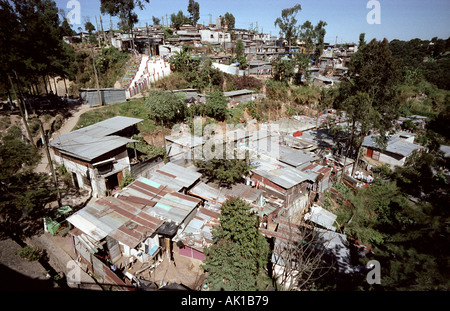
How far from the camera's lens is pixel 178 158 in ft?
59.3

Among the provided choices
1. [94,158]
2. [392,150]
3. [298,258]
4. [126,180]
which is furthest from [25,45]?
[392,150]

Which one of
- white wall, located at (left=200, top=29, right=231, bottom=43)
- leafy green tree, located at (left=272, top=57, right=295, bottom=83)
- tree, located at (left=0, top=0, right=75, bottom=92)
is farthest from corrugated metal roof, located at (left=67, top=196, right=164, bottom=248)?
white wall, located at (left=200, top=29, right=231, bottom=43)

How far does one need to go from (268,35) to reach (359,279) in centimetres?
6906

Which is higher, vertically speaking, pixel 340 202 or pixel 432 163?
pixel 432 163

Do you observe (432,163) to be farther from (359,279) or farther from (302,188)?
(302,188)

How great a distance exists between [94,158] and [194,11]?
62.4m

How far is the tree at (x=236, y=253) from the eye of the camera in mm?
8914

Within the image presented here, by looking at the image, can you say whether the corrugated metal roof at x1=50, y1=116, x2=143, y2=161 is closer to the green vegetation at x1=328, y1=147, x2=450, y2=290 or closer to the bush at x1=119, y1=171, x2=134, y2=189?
the bush at x1=119, y1=171, x2=134, y2=189

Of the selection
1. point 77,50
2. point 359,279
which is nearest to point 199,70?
point 77,50

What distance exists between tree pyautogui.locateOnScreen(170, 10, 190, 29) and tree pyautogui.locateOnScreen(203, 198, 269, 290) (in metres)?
58.5

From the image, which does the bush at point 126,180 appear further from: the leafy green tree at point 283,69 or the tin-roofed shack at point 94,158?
the leafy green tree at point 283,69

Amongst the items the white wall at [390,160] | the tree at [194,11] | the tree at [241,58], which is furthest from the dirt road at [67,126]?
the tree at [194,11]

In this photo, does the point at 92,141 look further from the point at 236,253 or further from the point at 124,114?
the point at 236,253

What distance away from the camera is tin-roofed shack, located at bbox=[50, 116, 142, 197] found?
1388 cm
